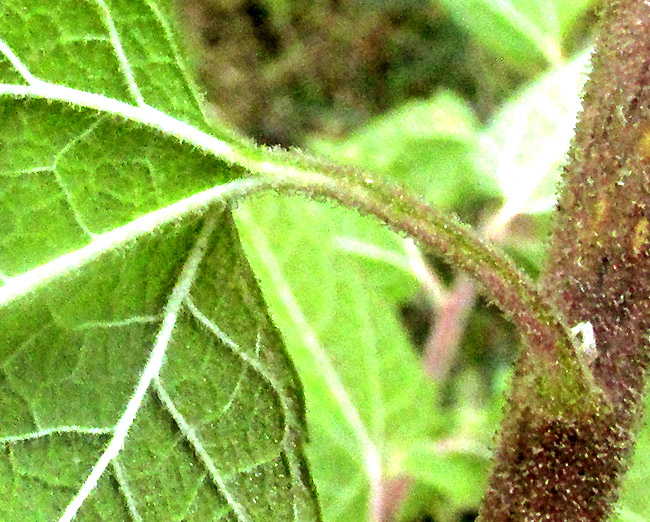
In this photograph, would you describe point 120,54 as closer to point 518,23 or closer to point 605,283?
point 605,283

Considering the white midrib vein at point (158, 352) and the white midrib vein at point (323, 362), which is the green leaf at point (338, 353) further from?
the white midrib vein at point (158, 352)

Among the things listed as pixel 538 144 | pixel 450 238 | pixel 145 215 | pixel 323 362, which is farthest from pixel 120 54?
pixel 538 144

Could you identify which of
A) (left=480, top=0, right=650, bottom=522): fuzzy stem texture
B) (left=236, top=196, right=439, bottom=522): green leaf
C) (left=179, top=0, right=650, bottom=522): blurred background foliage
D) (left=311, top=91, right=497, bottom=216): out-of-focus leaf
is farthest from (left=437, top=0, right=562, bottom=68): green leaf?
(left=480, top=0, right=650, bottom=522): fuzzy stem texture

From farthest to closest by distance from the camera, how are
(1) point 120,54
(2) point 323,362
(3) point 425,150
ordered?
(3) point 425,150 < (2) point 323,362 < (1) point 120,54

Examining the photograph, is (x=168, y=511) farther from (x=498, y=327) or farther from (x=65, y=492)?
(x=498, y=327)

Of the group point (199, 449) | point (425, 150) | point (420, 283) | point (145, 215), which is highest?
point (425, 150)

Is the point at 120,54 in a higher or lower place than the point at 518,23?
lower

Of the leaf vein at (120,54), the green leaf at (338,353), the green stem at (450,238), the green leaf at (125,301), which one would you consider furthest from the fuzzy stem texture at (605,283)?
the green leaf at (338,353)

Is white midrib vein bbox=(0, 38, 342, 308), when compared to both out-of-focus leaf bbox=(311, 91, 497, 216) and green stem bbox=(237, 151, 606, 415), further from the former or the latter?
out-of-focus leaf bbox=(311, 91, 497, 216)
